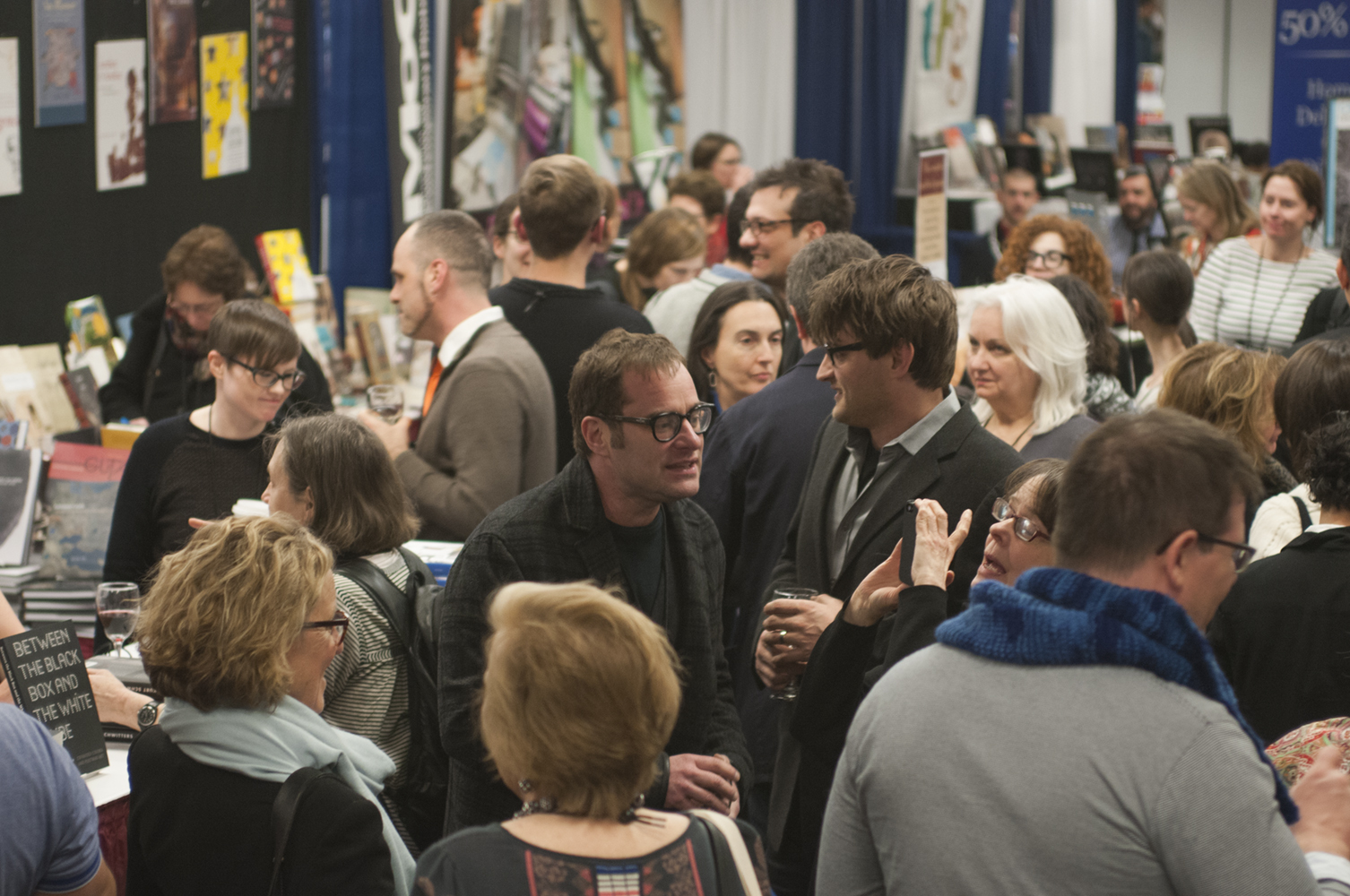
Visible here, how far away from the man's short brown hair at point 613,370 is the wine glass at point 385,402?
130 cm

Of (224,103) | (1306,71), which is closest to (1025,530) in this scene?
(224,103)

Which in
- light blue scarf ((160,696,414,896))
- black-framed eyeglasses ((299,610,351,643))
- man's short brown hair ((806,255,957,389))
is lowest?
light blue scarf ((160,696,414,896))

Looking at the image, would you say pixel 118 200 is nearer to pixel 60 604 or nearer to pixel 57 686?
pixel 60 604

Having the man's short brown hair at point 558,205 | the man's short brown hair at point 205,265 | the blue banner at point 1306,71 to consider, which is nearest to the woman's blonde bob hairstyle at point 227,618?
the man's short brown hair at point 558,205

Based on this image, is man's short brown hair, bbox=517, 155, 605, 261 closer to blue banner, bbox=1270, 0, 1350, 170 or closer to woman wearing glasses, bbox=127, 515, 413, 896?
woman wearing glasses, bbox=127, 515, 413, 896

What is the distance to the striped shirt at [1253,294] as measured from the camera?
5219 millimetres

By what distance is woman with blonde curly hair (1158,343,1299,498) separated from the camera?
317 cm

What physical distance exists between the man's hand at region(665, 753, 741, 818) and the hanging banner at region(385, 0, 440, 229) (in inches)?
173

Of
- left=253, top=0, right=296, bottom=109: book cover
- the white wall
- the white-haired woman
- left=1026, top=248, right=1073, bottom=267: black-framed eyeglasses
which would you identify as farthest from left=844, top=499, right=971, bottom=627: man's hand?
the white wall

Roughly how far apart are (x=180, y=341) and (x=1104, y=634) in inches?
153

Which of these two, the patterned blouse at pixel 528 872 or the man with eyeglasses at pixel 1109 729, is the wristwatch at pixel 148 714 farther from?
the man with eyeglasses at pixel 1109 729

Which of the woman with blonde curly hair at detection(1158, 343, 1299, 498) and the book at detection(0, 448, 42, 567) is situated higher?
the woman with blonde curly hair at detection(1158, 343, 1299, 498)

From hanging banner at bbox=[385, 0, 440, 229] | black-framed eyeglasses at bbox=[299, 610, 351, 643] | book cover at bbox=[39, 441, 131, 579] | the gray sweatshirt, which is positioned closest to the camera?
the gray sweatshirt

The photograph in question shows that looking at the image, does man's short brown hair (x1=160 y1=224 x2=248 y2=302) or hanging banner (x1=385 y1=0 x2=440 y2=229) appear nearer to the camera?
man's short brown hair (x1=160 y1=224 x2=248 y2=302)
